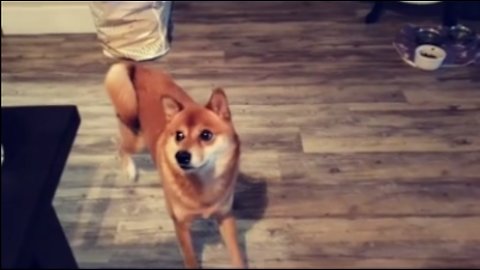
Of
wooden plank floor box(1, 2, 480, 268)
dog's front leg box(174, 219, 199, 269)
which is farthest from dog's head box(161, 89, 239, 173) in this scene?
wooden plank floor box(1, 2, 480, 268)

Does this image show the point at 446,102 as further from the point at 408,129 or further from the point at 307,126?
the point at 307,126

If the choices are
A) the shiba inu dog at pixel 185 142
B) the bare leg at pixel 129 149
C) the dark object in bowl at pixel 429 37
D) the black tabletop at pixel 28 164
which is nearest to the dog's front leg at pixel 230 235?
the shiba inu dog at pixel 185 142

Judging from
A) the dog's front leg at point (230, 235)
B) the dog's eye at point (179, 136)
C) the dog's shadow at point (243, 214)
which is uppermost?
the dog's eye at point (179, 136)

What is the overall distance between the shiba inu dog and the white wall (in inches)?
31.3

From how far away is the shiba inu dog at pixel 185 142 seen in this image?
104cm

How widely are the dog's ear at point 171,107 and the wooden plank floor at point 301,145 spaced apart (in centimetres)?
29

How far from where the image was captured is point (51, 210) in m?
0.84

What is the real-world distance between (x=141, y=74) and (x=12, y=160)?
0.56 m

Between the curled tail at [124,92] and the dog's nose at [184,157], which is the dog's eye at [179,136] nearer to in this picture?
the dog's nose at [184,157]

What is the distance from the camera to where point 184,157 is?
3.35 feet

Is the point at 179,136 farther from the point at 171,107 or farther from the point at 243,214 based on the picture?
the point at 243,214

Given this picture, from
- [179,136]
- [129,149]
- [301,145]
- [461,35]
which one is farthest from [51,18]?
[461,35]

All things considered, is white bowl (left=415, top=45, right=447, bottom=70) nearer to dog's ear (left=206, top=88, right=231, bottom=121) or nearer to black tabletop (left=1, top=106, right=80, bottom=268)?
dog's ear (left=206, top=88, right=231, bottom=121)

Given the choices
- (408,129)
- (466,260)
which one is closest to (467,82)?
(408,129)
